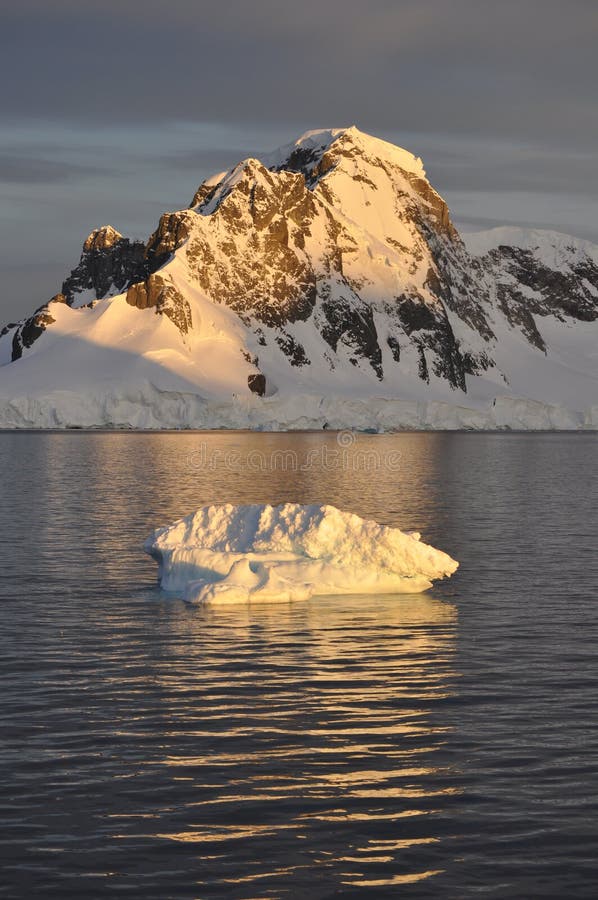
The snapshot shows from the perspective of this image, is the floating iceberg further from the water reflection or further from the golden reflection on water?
the water reflection

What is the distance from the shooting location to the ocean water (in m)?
16.0

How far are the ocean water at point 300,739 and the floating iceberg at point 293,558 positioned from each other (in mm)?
605

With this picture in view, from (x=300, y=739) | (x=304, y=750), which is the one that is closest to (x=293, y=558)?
(x=300, y=739)

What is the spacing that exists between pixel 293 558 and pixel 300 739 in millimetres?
14443

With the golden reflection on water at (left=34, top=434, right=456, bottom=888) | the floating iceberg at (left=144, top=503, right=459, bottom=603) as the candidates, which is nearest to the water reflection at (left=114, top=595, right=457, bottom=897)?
the golden reflection on water at (left=34, top=434, right=456, bottom=888)

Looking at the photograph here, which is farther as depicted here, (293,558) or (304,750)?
(293,558)

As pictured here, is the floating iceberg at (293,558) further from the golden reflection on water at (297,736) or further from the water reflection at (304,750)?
the water reflection at (304,750)

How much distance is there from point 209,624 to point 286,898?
700 inches

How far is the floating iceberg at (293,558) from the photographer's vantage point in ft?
116

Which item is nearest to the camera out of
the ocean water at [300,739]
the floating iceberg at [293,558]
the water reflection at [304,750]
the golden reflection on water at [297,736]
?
the ocean water at [300,739]

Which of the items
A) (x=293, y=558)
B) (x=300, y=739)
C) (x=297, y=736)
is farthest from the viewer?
(x=293, y=558)

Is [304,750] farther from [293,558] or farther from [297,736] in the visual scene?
[293,558]

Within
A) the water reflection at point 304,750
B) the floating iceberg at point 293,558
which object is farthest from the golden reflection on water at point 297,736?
the floating iceberg at point 293,558

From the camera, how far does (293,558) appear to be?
35.9 metres
